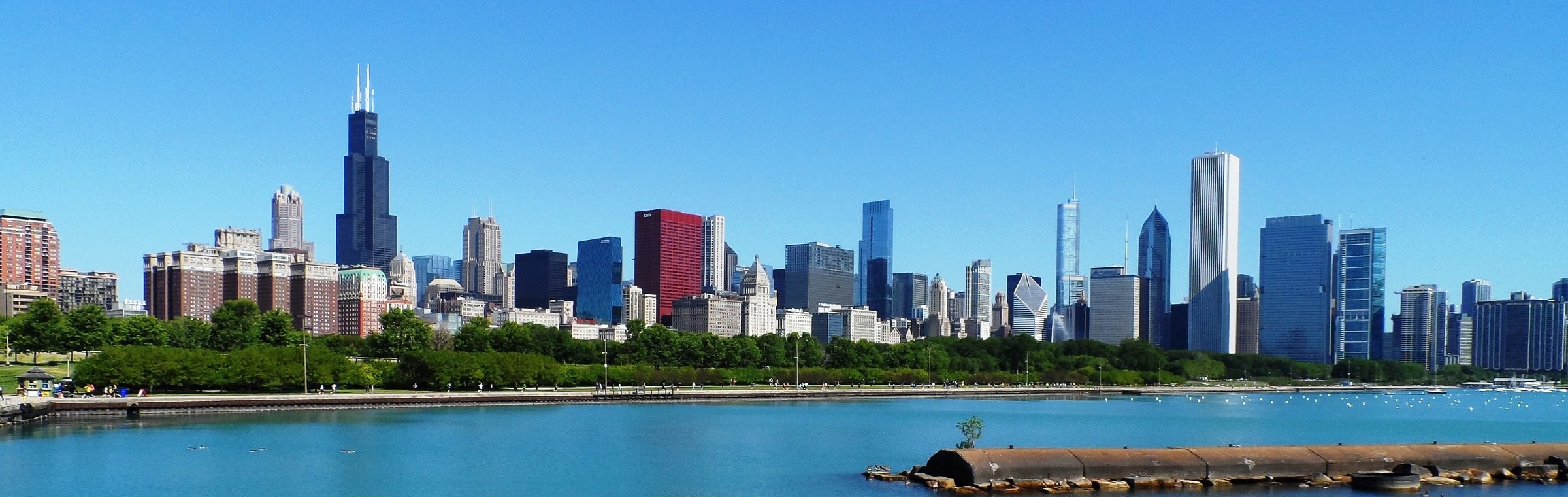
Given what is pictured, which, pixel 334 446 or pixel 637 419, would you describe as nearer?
pixel 334 446

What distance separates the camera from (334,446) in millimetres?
73562

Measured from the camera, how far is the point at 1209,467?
5800cm

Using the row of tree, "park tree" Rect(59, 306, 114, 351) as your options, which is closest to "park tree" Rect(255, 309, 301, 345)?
the row of tree

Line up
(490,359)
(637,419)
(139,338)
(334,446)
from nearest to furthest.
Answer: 1. (334,446)
2. (637,419)
3. (490,359)
4. (139,338)

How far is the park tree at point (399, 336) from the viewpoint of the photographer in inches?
6585

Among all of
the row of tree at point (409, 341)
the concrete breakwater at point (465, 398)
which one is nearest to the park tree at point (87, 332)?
the row of tree at point (409, 341)

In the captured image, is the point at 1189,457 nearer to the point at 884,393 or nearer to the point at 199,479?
the point at 199,479

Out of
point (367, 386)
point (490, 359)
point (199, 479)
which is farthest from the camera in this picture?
point (490, 359)

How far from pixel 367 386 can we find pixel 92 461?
2350 inches

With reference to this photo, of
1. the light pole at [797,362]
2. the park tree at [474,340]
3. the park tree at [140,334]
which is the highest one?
the park tree at [140,334]

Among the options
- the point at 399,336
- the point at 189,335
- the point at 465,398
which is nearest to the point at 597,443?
the point at 465,398

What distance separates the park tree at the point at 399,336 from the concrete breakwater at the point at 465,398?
121 feet

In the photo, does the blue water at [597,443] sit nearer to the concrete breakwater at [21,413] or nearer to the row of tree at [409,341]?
the concrete breakwater at [21,413]

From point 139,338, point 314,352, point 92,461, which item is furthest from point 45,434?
point 139,338
